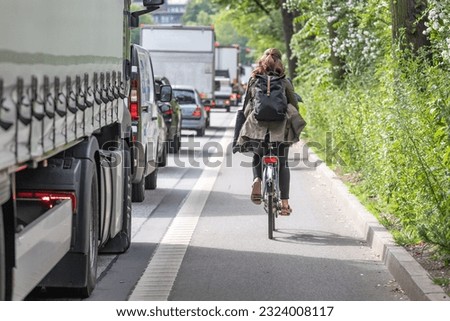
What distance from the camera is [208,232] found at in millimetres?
13305

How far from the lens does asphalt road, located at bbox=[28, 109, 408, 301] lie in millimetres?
9398

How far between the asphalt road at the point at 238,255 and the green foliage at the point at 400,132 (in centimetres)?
48

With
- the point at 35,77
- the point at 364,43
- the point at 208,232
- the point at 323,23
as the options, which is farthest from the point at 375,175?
the point at 323,23

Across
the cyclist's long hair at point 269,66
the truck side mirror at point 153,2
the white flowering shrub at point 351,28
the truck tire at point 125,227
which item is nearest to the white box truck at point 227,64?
the white flowering shrub at point 351,28

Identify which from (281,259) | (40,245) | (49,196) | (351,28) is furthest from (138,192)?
(40,245)

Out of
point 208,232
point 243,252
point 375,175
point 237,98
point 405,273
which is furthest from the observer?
point 237,98

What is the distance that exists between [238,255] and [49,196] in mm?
3639

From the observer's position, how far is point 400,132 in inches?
467

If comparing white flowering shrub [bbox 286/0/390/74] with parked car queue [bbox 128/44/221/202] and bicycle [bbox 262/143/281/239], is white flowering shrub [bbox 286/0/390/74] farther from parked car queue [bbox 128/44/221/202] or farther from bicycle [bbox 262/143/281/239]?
bicycle [bbox 262/143/281/239]

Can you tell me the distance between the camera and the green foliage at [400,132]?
415 inches

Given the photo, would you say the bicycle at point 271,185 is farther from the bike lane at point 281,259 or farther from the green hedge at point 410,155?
the green hedge at point 410,155

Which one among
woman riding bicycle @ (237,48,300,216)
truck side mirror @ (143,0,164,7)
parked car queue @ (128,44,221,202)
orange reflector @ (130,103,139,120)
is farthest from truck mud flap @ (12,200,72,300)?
orange reflector @ (130,103,139,120)
